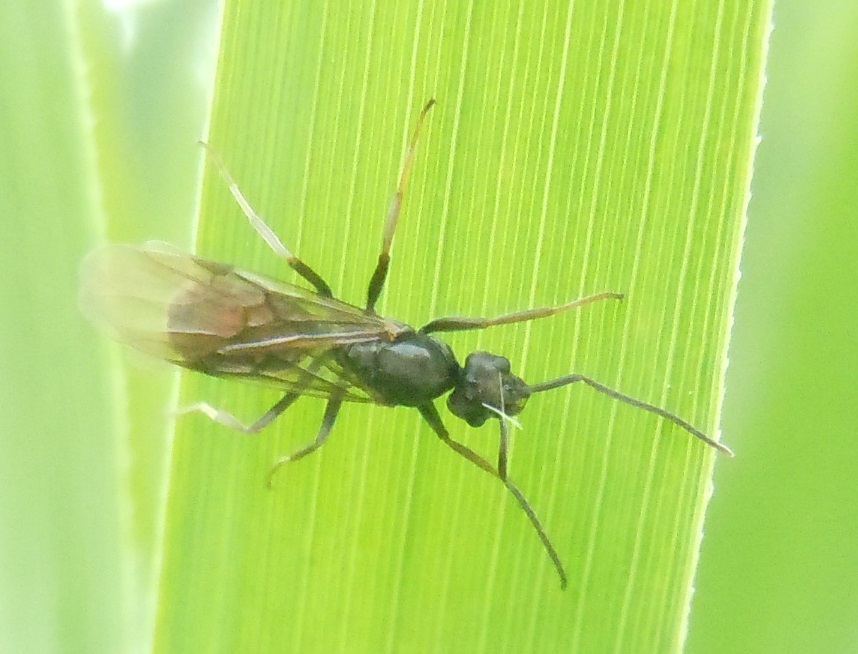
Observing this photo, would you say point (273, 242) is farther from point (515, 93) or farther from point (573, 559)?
point (573, 559)

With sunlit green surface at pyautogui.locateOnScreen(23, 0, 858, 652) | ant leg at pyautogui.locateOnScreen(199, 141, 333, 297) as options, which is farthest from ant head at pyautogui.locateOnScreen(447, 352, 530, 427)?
ant leg at pyautogui.locateOnScreen(199, 141, 333, 297)

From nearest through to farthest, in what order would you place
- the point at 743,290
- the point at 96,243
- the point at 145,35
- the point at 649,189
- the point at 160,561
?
the point at 649,189 → the point at 160,561 → the point at 96,243 → the point at 743,290 → the point at 145,35

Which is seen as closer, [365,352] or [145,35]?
[365,352]

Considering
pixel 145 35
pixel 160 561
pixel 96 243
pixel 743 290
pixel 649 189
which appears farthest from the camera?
pixel 145 35

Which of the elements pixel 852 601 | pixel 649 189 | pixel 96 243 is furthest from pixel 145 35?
pixel 852 601

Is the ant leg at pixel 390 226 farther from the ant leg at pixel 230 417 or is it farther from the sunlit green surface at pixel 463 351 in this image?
the ant leg at pixel 230 417

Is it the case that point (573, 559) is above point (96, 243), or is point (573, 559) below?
below

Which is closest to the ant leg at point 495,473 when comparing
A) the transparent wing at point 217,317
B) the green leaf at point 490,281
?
the green leaf at point 490,281
